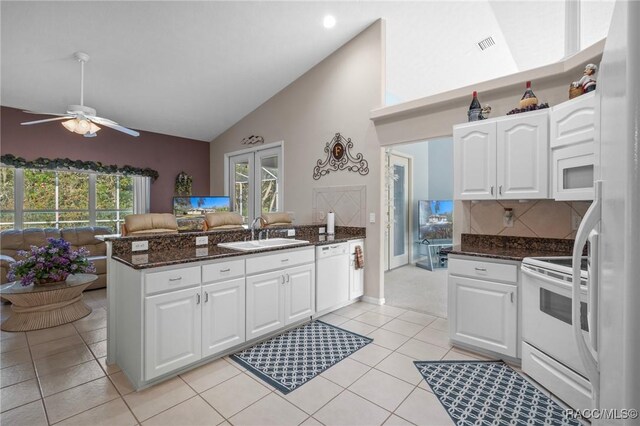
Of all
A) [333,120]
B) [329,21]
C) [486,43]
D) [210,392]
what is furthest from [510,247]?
[329,21]

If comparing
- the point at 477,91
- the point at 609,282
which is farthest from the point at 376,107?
the point at 609,282

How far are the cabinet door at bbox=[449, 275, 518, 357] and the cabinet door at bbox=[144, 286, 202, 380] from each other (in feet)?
7.15

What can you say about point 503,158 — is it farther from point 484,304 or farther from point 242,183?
point 242,183

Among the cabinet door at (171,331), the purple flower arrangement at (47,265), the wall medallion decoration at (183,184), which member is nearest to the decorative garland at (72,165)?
the wall medallion decoration at (183,184)

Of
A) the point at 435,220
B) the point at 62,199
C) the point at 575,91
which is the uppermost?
the point at 575,91

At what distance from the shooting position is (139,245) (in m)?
2.53

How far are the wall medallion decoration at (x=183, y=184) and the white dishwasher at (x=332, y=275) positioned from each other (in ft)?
14.2

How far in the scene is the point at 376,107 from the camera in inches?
154

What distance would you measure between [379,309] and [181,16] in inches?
164

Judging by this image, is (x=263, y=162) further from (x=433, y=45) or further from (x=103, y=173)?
(x=433, y=45)

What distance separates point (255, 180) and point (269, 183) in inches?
17.2

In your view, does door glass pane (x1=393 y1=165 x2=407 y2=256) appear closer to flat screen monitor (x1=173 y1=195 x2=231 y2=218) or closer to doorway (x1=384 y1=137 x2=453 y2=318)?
doorway (x1=384 y1=137 x2=453 y2=318)

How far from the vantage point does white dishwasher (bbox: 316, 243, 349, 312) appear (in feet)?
11.1

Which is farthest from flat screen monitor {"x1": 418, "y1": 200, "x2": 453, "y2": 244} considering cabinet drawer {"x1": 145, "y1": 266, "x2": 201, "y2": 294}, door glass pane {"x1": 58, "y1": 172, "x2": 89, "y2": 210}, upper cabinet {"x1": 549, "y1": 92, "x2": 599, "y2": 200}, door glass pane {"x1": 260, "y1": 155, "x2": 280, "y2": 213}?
door glass pane {"x1": 58, "y1": 172, "x2": 89, "y2": 210}
